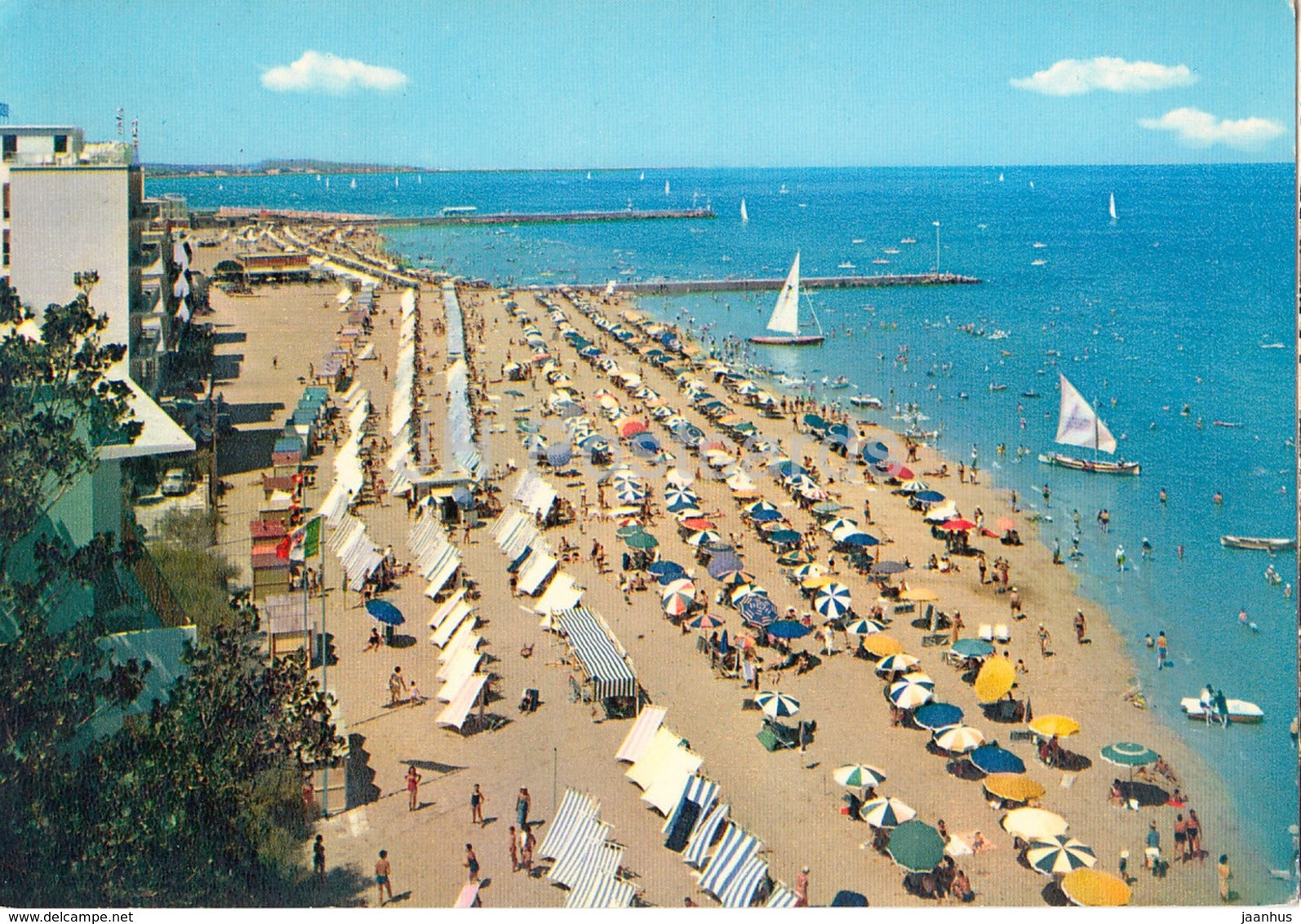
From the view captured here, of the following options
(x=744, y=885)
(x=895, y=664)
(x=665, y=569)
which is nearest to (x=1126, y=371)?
(x=665, y=569)

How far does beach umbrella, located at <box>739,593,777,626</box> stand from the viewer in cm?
2441

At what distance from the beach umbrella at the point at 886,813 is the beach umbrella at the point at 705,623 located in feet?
23.8

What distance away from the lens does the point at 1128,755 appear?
1939cm

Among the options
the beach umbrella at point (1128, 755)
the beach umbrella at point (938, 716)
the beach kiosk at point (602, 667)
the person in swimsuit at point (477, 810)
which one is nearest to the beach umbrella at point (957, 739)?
the beach umbrella at point (938, 716)

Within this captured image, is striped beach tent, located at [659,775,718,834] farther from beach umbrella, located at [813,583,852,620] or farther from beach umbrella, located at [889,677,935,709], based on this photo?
beach umbrella, located at [813,583,852,620]

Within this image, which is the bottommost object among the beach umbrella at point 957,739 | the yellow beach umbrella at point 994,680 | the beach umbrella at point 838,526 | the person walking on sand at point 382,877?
the person walking on sand at point 382,877

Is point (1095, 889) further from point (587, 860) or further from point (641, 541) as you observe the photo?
point (641, 541)

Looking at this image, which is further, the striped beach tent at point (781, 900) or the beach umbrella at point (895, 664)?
the beach umbrella at point (895, 664)

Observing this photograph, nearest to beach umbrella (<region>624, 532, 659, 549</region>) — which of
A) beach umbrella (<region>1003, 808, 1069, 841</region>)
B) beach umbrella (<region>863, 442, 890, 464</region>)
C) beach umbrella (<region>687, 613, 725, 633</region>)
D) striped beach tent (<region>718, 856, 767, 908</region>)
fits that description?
beach umbrella (<region>687, 613, 725, 633</region>)

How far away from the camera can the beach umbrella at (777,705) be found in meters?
20.6

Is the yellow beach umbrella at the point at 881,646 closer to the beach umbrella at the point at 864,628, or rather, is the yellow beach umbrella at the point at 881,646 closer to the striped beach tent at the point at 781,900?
the beach umbrella at the point at 864,628

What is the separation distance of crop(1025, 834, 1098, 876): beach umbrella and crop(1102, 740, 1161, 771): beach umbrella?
10.2 feet

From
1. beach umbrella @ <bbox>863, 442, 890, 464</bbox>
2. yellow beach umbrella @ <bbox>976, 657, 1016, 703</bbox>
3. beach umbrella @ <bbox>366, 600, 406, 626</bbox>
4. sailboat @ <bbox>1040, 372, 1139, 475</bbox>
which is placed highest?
sailboat @ <bbox>1040, 372, 1139, 475</bbox>

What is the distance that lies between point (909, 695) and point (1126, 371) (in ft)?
160
